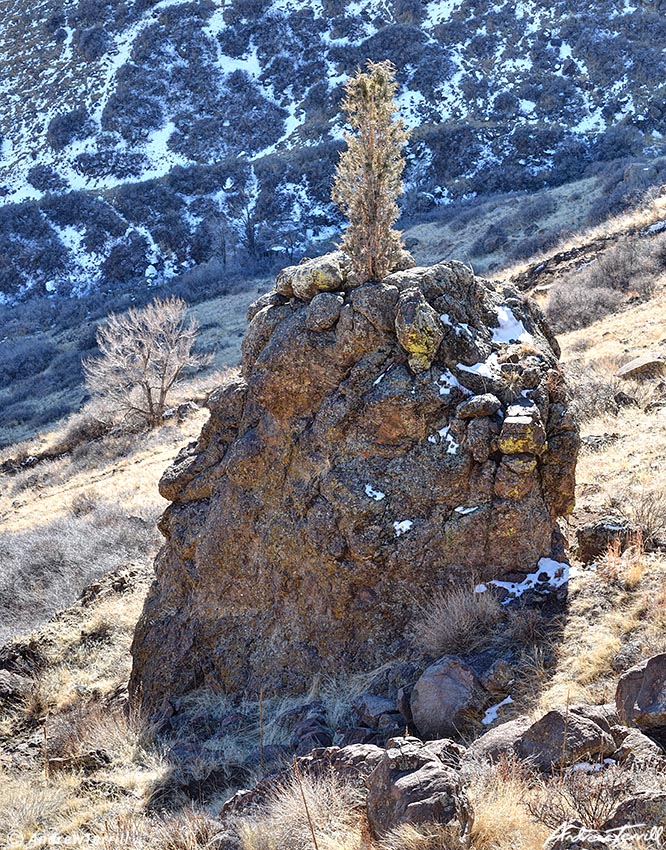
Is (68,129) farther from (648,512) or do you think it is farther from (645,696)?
(645,696)

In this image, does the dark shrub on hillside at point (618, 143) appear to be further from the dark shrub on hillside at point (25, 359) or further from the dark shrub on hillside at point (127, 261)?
the dark shrub on hillside at point (25, 359)

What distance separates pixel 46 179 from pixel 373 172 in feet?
188

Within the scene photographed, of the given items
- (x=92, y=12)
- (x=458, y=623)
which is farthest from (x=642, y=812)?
(x=92, y=12)

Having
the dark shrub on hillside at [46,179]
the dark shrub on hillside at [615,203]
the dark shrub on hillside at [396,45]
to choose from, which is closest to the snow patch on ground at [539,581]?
the dark shrub on hillside at [615,203]

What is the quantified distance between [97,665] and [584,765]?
21.6 ft

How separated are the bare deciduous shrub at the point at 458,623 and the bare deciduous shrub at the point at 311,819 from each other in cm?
151

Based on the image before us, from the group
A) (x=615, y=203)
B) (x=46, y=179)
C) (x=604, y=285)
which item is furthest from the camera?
(x=46, y=179)

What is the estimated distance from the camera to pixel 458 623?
4.89 metres

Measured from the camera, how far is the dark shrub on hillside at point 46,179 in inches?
2164

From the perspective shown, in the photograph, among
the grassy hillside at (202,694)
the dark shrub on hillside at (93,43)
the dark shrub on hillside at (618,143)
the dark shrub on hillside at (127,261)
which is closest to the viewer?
the grassy hillside at (202,694)

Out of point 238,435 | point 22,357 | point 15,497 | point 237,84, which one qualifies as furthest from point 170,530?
point 237,84

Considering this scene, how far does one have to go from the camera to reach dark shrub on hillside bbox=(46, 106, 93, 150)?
5791cm

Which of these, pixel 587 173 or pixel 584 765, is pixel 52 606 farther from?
pixel 587 173

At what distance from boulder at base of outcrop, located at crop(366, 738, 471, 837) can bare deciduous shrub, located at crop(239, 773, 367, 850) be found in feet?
0.62
